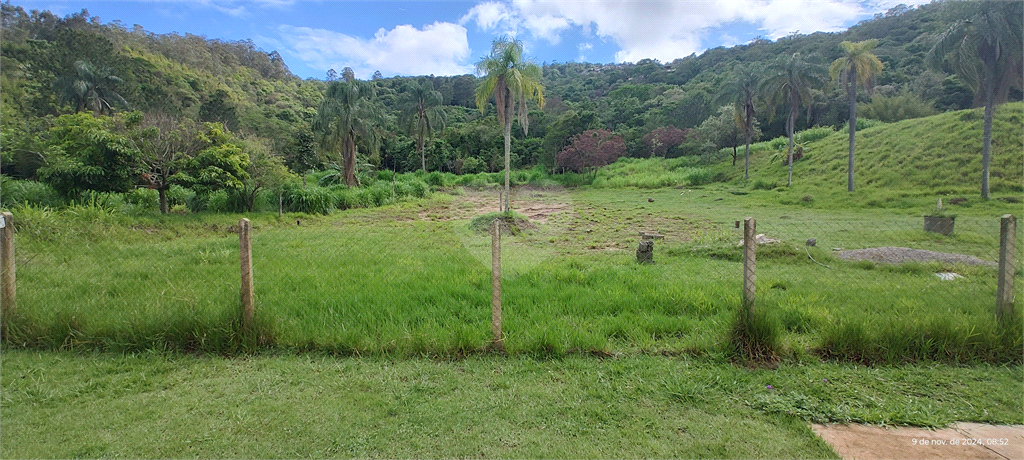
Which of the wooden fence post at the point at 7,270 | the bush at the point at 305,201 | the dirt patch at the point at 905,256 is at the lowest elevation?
the dirt patch at the point at 905,256

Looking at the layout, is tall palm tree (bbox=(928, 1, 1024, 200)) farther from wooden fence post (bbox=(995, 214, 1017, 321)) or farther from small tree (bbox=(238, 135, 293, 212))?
small tree (bbox=(238, 135, 293, 212))

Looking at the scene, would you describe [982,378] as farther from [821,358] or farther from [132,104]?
[132,104]

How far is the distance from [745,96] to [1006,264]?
93.9 ft

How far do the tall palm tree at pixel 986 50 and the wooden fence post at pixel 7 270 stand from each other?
23.3m

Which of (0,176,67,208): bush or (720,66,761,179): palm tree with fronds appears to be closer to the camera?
(0,176,67,208): bush

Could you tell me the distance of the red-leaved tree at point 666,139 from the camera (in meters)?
37.2

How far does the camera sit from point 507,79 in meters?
16.5

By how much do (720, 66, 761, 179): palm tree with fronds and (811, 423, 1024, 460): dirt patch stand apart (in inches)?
1110

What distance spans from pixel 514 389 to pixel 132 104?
3625 cm

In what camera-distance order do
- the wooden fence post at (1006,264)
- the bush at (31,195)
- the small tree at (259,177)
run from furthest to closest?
1. the small tree at (259,177)
2. the bush at (31,195)
3. the wooden fence post at (1006,264)

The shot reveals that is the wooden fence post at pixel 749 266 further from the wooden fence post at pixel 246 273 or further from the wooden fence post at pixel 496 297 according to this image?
the wooden fence post at pixel 246 273

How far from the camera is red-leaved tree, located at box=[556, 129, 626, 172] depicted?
1330 inches

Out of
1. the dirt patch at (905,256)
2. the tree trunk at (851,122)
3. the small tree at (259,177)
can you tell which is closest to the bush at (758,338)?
the dirt patch at (905,256)

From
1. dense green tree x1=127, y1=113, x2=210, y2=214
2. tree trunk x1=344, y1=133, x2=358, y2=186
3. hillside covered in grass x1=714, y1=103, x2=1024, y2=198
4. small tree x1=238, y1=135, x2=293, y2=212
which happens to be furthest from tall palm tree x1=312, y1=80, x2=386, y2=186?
hillside covered in grass x1=714, y1=103, x2=1024, y2=198
